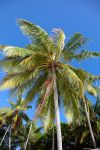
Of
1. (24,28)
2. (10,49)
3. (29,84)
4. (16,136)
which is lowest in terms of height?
(29,84)

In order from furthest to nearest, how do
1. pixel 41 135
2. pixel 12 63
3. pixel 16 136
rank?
pixel 16 136 < pixel 41 135 < pixel 12 63

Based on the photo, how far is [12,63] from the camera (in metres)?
19.6

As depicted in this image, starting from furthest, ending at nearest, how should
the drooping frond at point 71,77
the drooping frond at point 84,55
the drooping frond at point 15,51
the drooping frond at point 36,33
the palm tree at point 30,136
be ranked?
the palm tree at point 30,136 < the drooping frond at point 84,55 < the drooping frond at point 36,33 < the drooping frond at point 15,51 < the drooping frond at point 71,77

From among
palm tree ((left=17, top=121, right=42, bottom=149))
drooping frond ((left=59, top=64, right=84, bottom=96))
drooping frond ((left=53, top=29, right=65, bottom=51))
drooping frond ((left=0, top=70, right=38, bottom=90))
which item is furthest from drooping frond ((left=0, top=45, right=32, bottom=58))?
palm tree ((left=17, top=121, right=42, bottom=149))

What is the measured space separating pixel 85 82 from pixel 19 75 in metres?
4.26

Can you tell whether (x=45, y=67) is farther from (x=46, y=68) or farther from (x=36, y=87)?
(x=36, y=87)

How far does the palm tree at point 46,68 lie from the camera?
18328 mm

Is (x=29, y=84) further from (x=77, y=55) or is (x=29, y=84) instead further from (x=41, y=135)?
(x=41, y=135)

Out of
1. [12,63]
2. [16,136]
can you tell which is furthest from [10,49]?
[16,136]

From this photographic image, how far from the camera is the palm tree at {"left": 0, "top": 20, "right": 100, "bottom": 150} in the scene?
18328 millimetres

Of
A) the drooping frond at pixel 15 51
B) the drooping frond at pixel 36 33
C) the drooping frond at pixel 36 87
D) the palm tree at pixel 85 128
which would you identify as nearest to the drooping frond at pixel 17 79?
the drooping frond at pixel 36 87

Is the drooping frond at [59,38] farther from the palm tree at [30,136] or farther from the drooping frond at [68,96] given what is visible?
the palm tree at [30,136]

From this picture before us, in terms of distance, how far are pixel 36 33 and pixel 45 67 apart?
7.14ft

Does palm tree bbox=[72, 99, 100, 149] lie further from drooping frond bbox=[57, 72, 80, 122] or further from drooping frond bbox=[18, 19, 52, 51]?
drooping frond bbox=[18, 19, 52, 51]
